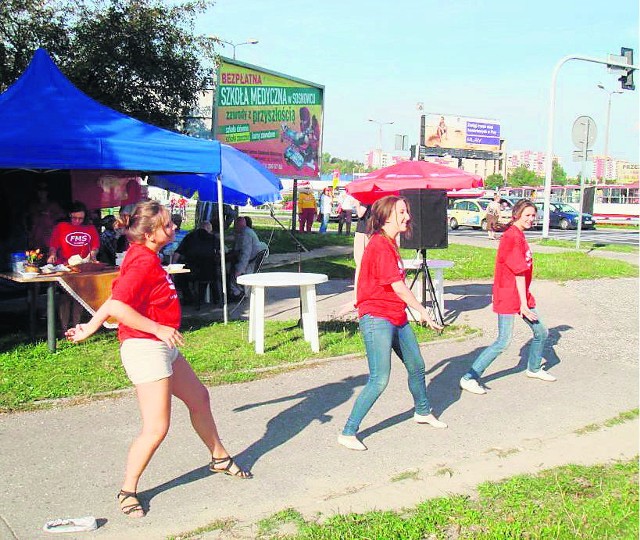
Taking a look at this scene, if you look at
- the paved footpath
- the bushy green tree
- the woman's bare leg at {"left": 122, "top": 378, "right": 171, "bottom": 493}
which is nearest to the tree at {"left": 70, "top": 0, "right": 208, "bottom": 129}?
the paved footpath

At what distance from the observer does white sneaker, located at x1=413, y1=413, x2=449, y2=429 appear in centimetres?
534

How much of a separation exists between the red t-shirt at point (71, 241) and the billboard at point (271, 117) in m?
9.62

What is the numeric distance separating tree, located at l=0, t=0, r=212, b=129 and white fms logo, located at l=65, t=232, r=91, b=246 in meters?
9.32

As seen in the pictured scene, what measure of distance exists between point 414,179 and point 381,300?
506 centimetres

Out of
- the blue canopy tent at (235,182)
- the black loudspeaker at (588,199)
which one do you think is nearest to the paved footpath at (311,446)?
the blue canopy tent at (235,182)

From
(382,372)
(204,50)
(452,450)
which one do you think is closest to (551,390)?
(452,450)

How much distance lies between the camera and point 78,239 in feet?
27.1

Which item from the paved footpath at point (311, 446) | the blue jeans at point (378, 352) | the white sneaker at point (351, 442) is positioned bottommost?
the paved footpath at point (311, 446)

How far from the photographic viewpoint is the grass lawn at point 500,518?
3568 mm

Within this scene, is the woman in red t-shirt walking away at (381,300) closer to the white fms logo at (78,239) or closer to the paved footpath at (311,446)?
the paved footpath at (311,446)

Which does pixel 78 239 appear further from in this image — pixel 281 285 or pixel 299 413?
pixel 299 413

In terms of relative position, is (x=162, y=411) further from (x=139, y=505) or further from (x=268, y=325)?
(x=268, y=325)

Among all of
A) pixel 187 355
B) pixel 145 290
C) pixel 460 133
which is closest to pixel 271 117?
pixel 187 355

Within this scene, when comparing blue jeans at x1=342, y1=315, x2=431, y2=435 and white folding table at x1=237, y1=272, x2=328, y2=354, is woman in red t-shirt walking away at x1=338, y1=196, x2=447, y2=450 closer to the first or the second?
blue jeans at x1=342, y1=315, x2=431, y2=435
